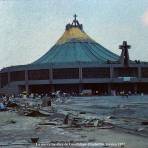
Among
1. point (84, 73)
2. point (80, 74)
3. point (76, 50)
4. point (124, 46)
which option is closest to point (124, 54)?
point (124, 46)

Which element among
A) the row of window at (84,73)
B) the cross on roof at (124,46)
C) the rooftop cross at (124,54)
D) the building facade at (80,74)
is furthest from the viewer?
the row of window at (84,73)

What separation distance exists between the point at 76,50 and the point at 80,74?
53.9 feet

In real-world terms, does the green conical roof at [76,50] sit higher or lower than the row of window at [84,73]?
higher

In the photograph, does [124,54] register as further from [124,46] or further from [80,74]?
[80,74]

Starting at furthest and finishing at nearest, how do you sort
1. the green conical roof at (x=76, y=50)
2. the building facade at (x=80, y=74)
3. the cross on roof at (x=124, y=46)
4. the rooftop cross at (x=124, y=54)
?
the green conical roof at (x=76, y=50)
the building facade at (x=80, y=74)
the cross on roof at (x=124, y=46)
the rooftop cross at (x=124, y=54)

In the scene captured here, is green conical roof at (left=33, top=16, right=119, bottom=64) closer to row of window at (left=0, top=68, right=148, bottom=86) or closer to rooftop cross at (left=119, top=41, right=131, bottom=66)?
row of window at (left=0, top=68, right=148, bottom=86)

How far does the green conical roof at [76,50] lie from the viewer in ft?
473

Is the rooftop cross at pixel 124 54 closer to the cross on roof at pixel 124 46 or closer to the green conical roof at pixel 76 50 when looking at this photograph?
the cross on roof at pixel 124 46

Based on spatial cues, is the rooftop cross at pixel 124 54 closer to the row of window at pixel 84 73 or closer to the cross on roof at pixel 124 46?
the cross on roof at pixel 124 46

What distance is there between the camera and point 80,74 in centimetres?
13525

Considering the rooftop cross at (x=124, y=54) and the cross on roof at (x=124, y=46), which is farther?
the cross on roof at (x=124, y=46)

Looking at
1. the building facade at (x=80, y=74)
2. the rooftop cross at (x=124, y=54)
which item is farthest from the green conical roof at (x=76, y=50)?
the rooftop cross at (x=124, y=54)

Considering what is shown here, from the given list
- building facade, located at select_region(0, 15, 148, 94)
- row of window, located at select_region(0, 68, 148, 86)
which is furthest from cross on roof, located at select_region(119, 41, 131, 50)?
row of window, located at select_region(0, 68, 148, 86)

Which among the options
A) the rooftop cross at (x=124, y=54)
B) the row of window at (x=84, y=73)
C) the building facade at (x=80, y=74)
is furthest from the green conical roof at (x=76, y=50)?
the rooftop cross at (x=124, y=54)
